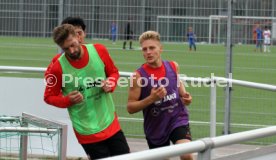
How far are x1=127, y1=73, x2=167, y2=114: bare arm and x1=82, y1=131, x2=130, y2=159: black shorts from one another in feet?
0.93

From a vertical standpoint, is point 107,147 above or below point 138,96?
below

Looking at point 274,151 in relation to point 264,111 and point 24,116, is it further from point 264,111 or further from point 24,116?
point 264,111

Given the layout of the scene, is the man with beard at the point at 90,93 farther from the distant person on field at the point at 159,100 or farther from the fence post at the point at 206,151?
the fence post at the point at 206,151

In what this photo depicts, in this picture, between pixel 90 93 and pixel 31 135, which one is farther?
pixel 31 135

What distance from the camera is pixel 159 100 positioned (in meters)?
7.07

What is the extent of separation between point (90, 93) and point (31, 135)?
1138 mm

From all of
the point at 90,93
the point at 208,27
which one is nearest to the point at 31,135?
the point at 90,93

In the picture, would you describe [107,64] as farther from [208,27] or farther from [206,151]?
[208,27]

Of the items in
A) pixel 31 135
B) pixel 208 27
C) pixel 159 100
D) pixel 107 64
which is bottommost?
pixel 31 135

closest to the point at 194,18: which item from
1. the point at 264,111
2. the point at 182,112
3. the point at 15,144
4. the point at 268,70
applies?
the point at 268,70

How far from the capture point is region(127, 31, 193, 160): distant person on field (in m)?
7.20

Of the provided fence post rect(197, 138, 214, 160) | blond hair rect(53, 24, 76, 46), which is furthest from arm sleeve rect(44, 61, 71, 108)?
fence post rect(197, 138, 214, 160)

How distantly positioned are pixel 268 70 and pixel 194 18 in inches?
81.9

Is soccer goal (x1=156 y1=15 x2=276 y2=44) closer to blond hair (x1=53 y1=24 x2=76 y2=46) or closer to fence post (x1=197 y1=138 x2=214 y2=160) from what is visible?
blond hair (x1=53 y1=24 x2=76 y2=46)
